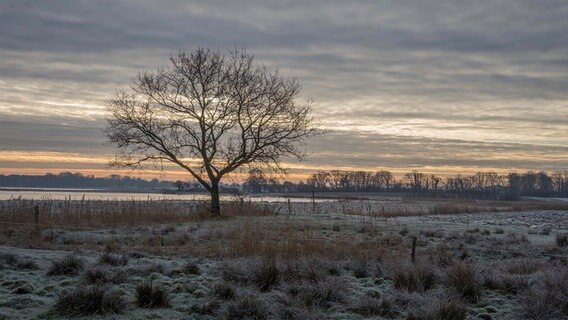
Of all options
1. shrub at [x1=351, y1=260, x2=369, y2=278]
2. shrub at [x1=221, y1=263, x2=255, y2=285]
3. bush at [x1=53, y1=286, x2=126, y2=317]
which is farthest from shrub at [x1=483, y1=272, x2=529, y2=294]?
bush at [x1=53, y1=286, x2=126, y2=317]

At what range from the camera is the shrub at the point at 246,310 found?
736 centimetres

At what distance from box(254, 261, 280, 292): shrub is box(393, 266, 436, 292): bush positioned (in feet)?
6.62

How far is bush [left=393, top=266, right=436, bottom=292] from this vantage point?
30.8 ft

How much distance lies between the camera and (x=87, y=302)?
289 inches

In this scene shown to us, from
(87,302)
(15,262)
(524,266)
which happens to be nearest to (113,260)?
(15,262)

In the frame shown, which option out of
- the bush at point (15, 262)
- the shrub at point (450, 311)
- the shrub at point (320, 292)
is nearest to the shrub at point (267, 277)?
the shrub at point (320, 292)

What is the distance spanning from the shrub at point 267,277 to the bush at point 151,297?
1693 millimetres

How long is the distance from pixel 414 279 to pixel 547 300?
2.15 m

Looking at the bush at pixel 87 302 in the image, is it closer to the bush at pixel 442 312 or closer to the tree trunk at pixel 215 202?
the bush at pixel 442 312

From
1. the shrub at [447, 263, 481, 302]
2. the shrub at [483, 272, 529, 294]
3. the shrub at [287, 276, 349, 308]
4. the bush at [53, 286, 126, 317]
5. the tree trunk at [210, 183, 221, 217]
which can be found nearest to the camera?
the bush at [53, 286, 126, 317]

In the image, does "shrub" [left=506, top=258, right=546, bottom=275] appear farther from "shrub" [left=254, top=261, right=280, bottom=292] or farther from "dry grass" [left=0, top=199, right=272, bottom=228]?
"dry grass" [left=0, top=199, right=272, bottom=228]

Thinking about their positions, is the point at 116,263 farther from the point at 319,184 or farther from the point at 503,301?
the point at 319,184

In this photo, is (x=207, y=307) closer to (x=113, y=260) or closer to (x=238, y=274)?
(x=238, y=274)

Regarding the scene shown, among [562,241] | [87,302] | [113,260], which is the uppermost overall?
[113,260]
